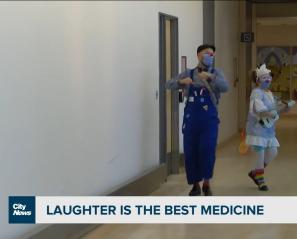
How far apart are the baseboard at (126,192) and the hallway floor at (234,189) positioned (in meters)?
0.07

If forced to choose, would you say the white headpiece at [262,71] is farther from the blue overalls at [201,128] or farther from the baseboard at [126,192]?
the baseboard at [126,192]

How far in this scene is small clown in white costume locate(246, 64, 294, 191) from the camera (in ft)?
18.6

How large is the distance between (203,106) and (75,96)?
1.42 m

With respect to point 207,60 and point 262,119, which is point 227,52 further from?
point 207,60

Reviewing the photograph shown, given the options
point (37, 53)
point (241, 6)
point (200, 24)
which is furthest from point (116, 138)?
point (241, 6)

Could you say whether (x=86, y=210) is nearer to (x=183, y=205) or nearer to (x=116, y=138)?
(x=183, y=205)

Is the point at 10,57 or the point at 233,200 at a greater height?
the point at 10,57

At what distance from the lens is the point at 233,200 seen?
3.43m

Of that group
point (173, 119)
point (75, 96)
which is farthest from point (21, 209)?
point (173, 119)

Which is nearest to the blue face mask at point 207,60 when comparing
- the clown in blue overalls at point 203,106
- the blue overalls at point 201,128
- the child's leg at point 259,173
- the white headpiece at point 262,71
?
the clown in blue overalls at point 203,106

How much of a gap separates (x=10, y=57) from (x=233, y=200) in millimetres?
1487

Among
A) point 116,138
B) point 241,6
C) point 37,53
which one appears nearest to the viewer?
point 37,53

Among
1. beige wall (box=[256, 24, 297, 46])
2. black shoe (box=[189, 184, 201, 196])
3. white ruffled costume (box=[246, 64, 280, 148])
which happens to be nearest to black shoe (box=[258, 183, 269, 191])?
white ruffled costume (box=[246, 64, 280, 148])

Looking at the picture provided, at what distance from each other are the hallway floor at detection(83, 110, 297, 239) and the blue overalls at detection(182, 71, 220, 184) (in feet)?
1.63
